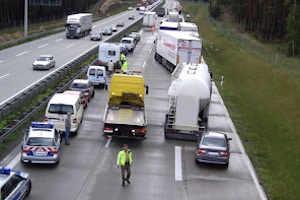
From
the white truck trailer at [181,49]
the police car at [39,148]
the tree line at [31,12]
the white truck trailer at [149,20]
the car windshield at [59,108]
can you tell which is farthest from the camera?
the white truck trailer at [149,20]

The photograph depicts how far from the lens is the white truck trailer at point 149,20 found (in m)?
100

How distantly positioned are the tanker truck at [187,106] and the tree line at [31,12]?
65764 millimetres

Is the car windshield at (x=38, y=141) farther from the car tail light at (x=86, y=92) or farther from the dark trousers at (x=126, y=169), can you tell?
the car tail light at (x=86, y=92)

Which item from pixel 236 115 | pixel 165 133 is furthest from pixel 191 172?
pixel 236 115

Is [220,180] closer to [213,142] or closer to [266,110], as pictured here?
[213,142]

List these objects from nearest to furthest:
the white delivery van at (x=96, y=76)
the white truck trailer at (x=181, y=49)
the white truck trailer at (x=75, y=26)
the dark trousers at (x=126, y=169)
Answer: the dark trousers at (x=126, y=169) → the white delivery van at (x=96, y=76) → the white truck trailer at (x=181, y=49) → the white truck trailer at (x=75, y=26)

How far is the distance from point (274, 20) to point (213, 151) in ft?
198

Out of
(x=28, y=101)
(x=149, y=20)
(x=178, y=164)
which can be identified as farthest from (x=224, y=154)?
(x=149, y=20)

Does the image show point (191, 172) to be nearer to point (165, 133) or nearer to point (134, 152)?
point (134, 152)

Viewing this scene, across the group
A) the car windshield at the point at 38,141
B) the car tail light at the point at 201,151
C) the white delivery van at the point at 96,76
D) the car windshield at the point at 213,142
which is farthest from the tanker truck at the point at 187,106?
the white delivery van at the point at 96,76

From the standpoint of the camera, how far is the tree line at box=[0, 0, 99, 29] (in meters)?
96.3

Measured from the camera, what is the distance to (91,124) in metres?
29.3

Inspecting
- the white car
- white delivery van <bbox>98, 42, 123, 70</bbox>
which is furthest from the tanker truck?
white delivery van <bbox>98, 42, 123, 70</bbox>

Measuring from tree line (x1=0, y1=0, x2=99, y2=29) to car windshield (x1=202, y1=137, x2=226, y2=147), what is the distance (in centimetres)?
7017
